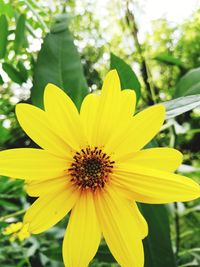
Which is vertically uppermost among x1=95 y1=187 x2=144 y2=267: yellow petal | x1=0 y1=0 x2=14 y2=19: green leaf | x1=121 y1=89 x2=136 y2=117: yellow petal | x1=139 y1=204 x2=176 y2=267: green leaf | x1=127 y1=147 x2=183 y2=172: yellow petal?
x1=0 y1=0 x2=14 y2=19: green leaf

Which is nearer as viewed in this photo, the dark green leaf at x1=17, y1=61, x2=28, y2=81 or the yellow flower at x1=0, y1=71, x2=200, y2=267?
the yellow flower at x1=0, y1=71, x2=200, y2=267

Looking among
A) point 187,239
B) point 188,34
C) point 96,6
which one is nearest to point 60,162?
point 187,239

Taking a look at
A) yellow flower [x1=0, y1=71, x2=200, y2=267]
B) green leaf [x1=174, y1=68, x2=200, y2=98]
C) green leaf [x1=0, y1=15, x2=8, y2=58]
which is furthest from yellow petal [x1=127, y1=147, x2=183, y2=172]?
green leaf [x1=0, y1=15, x2=8, y2=58]

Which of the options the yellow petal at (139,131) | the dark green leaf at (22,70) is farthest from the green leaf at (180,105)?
the dark green leaf at (22,70)

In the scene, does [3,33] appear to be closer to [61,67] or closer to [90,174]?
[61,67]

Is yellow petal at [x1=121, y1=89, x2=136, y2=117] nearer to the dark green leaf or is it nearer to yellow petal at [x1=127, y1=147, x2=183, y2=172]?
yellow petal at [x1=127, y1=147, x2=183, y2=172]

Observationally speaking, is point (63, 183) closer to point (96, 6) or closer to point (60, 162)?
point (60, 162)
